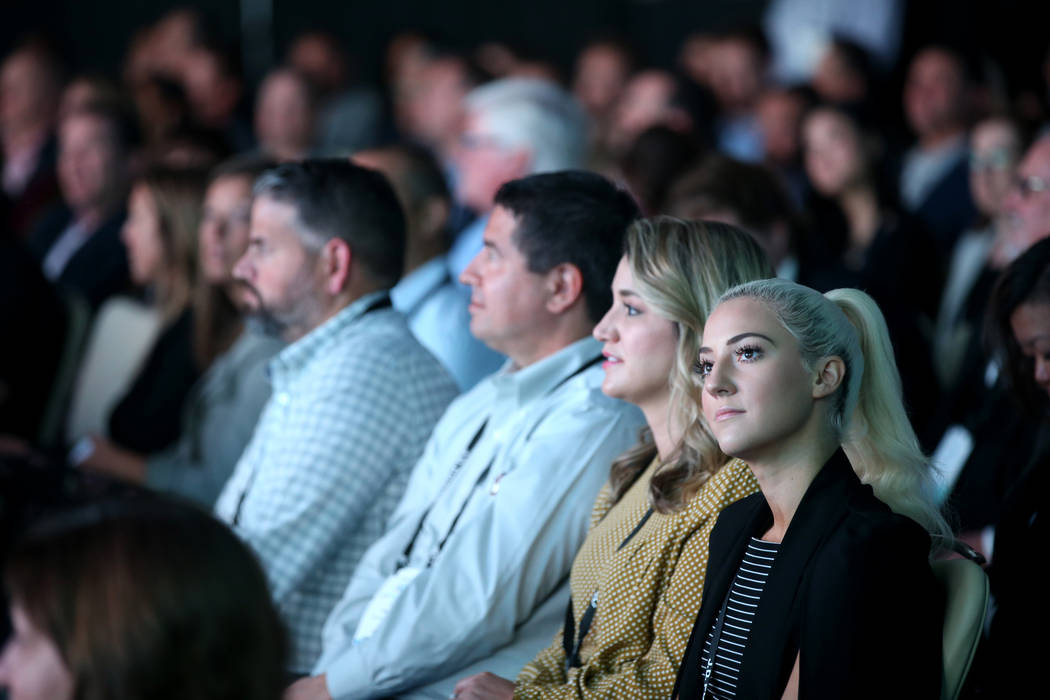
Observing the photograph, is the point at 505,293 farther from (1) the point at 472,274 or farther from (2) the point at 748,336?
(2) the point at 748,336

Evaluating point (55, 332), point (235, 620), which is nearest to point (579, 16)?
point (55, 332)

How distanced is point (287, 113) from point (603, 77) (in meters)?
1.79

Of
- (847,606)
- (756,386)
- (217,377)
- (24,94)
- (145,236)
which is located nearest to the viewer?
(847,606)

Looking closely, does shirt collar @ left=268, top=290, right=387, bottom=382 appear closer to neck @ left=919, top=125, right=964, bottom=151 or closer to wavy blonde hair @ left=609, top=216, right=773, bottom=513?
wavy blonde hair @ left=609, top=216, right=773, bottom=513

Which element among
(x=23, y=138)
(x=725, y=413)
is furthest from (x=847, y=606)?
(x=23, y=138)

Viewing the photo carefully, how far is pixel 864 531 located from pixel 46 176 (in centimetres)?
530

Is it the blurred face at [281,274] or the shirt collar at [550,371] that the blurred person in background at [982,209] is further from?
the blurred face at [281,274]

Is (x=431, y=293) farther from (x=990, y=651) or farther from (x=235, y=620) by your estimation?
(x=235, y=620)

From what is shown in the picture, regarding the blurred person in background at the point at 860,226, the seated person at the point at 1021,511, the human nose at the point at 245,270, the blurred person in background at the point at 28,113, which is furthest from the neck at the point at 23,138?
the seated person at the point at 1021,511

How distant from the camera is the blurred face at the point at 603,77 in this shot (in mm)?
7074

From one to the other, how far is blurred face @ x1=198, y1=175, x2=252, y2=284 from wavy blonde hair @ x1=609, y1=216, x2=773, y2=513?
184cm

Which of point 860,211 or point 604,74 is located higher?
point 604,74

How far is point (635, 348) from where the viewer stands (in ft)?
7.02

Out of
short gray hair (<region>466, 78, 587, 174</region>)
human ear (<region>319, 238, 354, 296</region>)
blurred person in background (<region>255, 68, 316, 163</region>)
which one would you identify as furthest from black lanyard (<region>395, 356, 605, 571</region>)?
blurred person in background (<region>255, 68, 316, 163</region>)
